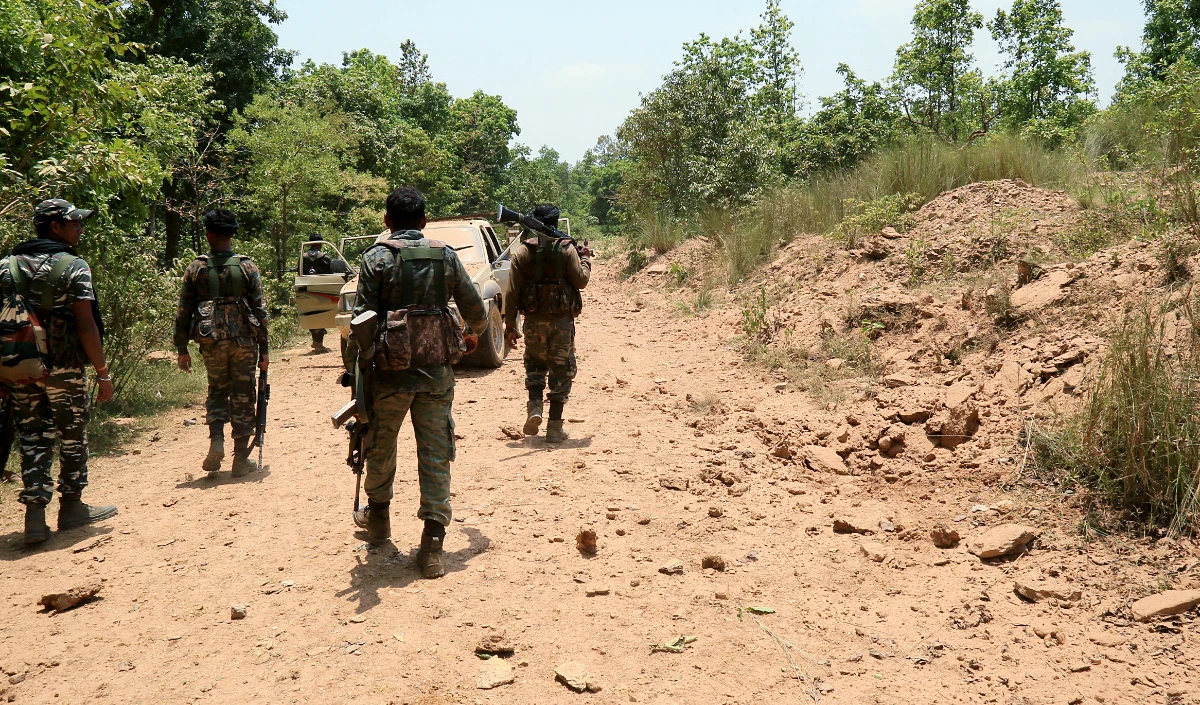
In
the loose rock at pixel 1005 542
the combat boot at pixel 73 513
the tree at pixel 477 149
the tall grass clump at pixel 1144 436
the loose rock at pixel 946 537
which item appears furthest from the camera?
the tree at pixel 477 149

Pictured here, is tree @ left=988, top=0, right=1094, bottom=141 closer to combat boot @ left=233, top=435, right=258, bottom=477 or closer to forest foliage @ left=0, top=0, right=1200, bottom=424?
forest foliage @ left=0, top=0, right=1200, bottom=424

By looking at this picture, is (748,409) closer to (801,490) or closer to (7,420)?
(801,490)

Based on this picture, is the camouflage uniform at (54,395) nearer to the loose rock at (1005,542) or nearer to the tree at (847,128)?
the loose rock at (1005,542)

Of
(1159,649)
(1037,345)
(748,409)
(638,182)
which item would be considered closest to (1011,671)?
(1159,649)

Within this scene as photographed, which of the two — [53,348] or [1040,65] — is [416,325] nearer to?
[53,348]

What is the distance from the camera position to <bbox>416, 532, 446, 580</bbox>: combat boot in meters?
3.97

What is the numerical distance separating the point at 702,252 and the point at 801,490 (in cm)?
1073

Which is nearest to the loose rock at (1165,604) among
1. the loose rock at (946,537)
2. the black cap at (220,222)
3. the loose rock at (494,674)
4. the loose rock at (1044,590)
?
the loose rock at (1044,590)

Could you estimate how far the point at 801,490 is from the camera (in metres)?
5.16

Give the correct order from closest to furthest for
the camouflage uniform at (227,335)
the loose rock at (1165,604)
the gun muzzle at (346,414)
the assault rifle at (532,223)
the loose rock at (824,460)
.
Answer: the loose rock at (1165,604) < the gun muzzle at (346,414) < the loose rock at (824,460) < the camouflage uniform at (227,335) < the assault rifle at (532,223)

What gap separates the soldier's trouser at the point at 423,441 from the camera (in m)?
4.04

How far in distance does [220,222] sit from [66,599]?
275cm

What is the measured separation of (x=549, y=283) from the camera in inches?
248

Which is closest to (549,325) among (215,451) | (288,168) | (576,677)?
(215,451)
